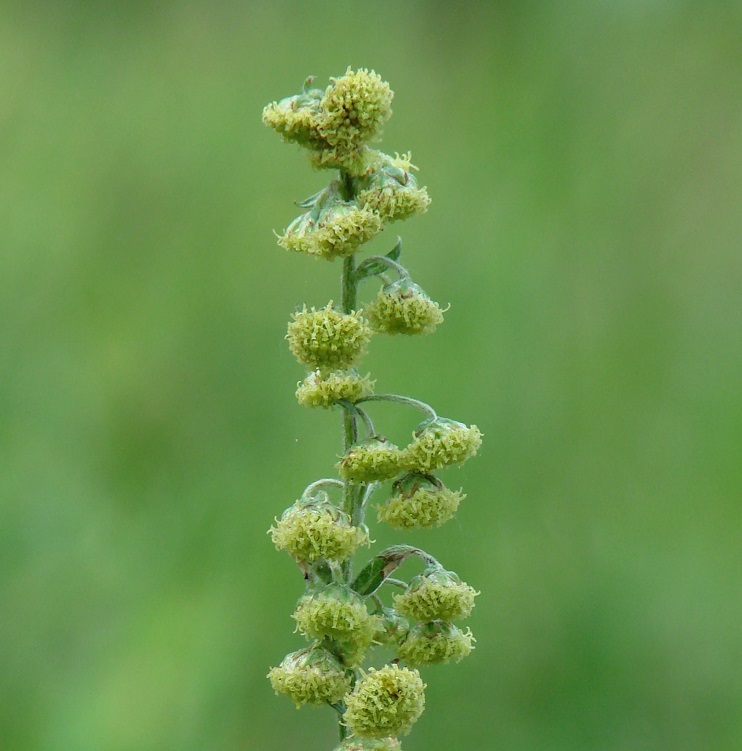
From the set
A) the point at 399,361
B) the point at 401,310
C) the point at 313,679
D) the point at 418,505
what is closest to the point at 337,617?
the point at 313,679

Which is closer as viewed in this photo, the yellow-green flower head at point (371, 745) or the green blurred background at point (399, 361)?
the yellow-green flower head at point (371, 745)

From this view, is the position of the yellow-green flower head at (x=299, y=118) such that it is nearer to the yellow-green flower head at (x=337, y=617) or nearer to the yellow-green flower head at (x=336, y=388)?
the yellow-green flower head at (x=336, y=388)

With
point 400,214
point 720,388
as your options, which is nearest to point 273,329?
point 720,388

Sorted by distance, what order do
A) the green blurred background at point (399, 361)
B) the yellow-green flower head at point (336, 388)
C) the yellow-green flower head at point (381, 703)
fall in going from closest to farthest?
the yellow-green flower head at point (381, 703) → the yellow-green flower head at point (336, 388) → the green blurred background at point (399, 361)

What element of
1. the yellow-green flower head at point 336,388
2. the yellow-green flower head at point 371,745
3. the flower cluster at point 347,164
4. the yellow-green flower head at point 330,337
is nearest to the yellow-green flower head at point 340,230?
the flower cluster at point 347,164

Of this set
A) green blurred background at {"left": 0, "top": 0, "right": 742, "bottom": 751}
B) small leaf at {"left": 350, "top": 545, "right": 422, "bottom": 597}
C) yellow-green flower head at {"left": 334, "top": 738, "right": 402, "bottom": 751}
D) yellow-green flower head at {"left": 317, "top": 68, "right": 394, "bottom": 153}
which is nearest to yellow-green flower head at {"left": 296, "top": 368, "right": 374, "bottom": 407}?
small leaf at {"left": 350, "top": 545, "right": 422, "bottom": 597}

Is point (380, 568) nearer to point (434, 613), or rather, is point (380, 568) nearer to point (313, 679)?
point (434, 613)

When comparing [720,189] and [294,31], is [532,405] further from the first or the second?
[294,31]
